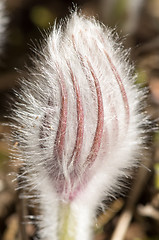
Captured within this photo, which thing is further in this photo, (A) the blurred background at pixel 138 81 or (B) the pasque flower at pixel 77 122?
(A) the blurred background at pixel 138 81

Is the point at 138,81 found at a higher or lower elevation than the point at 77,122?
higher

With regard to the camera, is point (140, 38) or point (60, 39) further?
point (140, 38)

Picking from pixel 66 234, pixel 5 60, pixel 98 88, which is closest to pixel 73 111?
pixel 98 88

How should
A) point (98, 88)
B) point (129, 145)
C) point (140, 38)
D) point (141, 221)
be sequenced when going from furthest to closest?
point (140, 38)
point (141, 221)
point (129, 145)
point (98, 88)

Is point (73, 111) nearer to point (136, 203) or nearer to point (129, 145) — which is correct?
point (129, 145)

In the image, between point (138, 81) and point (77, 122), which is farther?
point (138, 81)
